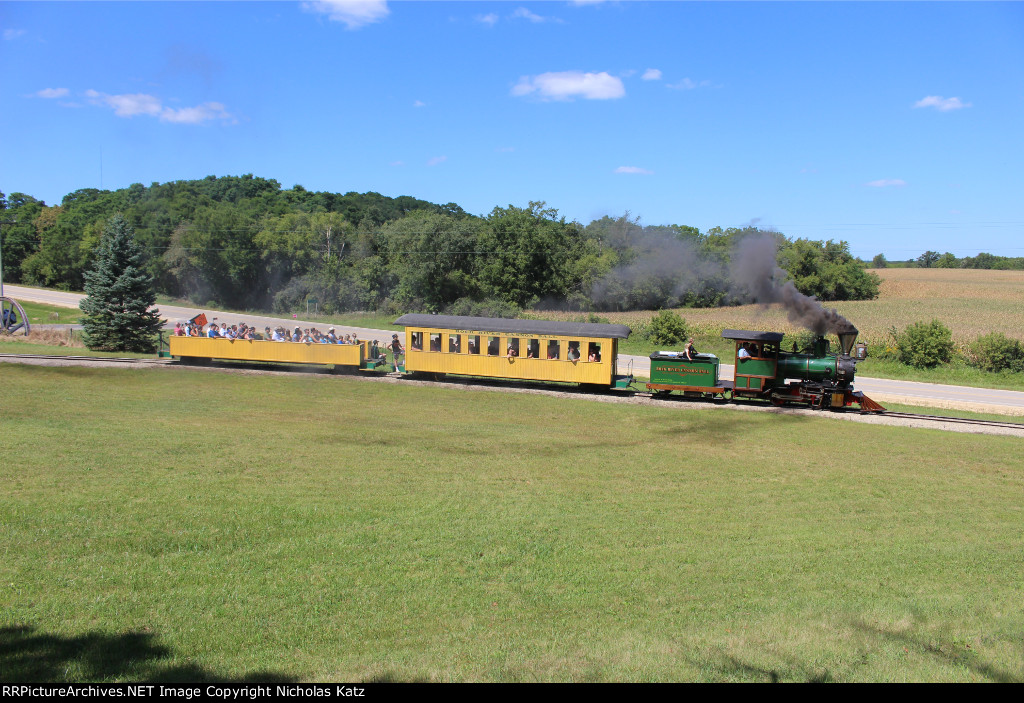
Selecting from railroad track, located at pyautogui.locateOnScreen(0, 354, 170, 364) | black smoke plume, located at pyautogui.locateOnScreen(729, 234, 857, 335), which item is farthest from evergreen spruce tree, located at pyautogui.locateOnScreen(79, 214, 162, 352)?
black smoke plume, located at pyautogui.locateOnScreen(729, 234, 857, 335)

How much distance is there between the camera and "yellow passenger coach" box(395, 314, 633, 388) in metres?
25.5

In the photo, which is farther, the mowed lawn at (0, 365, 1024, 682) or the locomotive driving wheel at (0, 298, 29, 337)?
the locomotive driving wheel at (0, 298, 29, 337)

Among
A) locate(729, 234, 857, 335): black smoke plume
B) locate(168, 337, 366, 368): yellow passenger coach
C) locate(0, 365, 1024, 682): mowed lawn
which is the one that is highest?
locate(729, 234, 857, 335): black smoke plume

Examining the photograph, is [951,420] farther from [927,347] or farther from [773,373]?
[927,347]

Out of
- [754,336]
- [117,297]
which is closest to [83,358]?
[117,297]

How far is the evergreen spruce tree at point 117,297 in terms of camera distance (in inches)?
1369

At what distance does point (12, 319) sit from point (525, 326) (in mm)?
32958

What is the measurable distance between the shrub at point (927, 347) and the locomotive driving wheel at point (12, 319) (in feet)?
156

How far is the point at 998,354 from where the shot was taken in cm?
3384

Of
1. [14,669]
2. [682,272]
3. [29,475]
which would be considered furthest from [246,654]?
[682,272]

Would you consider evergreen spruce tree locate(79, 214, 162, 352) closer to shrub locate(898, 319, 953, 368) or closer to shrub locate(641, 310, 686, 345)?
shrub locate(641, 310, 686, 345)

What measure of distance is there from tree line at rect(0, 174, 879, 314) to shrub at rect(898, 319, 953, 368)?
395 inches
